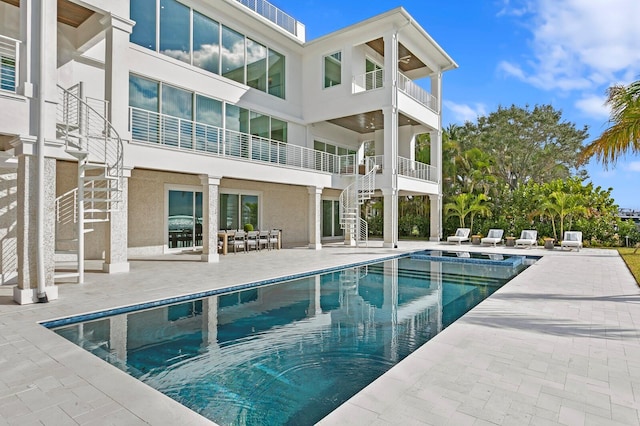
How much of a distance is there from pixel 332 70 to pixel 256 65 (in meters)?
3.98

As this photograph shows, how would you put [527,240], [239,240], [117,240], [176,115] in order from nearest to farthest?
[117,240], [176,115], [239,240], [527,240]

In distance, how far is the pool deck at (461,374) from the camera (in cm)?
293

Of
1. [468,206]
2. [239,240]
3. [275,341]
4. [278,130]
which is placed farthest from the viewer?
[468,206]

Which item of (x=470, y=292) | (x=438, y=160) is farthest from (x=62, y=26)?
(x=438, y=160)

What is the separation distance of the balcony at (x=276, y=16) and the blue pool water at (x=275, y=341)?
41.8 feet

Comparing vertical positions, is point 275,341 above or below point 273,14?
below

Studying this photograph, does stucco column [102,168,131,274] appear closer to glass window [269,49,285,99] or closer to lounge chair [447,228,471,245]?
glass window [269,49,285,99]

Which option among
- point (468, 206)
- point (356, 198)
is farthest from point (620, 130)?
point (468, 206)

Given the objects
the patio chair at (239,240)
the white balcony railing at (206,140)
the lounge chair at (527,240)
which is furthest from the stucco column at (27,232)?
the lounge chair at (527,240)

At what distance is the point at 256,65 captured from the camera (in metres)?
16.1

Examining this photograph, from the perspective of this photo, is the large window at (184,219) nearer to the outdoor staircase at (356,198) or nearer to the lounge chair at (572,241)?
the outdoor staircase at (356,198)

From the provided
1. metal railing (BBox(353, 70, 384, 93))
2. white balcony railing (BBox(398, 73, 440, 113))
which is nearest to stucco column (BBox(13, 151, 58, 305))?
metal railing (BBox(353, 70, 384, 93))

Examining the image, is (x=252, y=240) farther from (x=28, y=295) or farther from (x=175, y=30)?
(x=28, y=295)

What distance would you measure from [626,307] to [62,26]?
14.8 metres
